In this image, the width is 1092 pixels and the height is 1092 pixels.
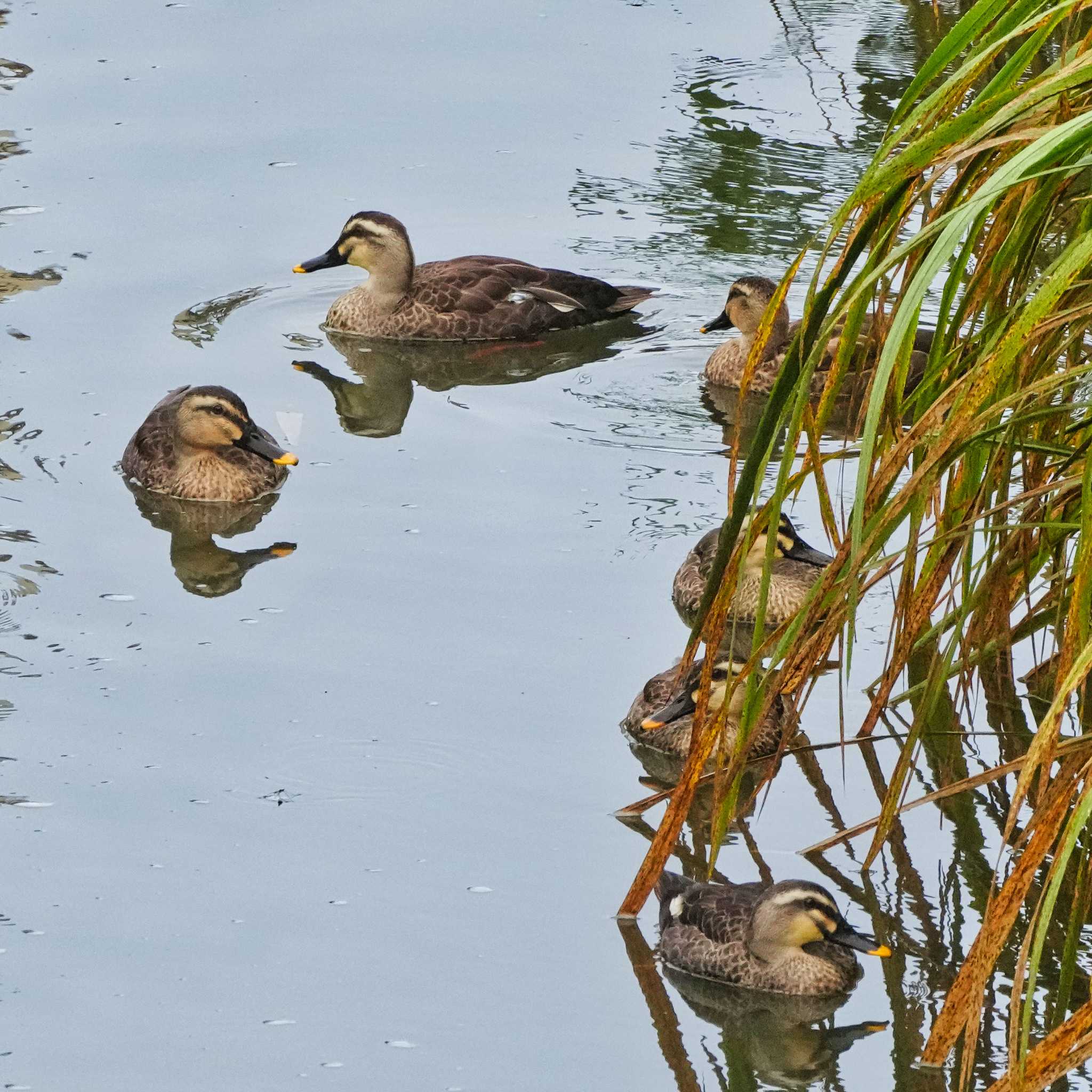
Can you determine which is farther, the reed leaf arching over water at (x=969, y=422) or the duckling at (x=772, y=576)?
the duckling at (x=772, y=576)

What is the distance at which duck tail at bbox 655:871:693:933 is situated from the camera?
5.38 m

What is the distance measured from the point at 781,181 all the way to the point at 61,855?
7221 millimetres

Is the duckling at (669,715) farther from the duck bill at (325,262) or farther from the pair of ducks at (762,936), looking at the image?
the duck bill at (325,262)

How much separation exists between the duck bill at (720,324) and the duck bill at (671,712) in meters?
3.88

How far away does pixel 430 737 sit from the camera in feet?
20.7

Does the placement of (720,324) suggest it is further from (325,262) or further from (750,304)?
(325,262)

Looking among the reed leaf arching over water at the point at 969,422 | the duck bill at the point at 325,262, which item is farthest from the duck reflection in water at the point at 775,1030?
the duck bill at the point at 325,262

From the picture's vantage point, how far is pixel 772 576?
718 centimetres

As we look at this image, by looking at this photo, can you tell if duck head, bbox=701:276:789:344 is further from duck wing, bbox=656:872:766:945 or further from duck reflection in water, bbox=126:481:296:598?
duck wing, bbox=656:872:766:945

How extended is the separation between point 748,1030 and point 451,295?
5876 mm

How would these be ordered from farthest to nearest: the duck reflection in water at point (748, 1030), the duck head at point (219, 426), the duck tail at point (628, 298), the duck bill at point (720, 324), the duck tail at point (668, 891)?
the duck tail at point (628, 298), the duck bill at point (720, 324), the duck head at point (219, 426), the duck tail at point (668, 891), the duck reflection in water at point (748, 1030)

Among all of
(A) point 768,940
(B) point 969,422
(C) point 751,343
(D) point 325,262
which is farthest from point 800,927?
(D) point 325,262

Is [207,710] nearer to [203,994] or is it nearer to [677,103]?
[203,994]

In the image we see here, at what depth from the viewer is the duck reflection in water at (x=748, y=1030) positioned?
193 inches
